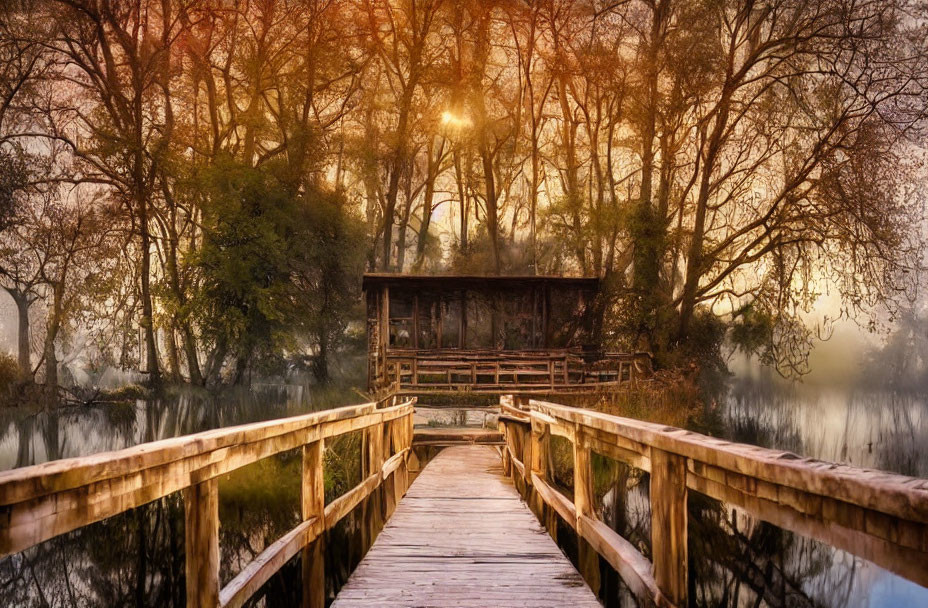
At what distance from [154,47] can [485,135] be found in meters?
17.4

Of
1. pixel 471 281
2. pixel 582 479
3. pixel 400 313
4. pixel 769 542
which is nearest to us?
pixel 582 479

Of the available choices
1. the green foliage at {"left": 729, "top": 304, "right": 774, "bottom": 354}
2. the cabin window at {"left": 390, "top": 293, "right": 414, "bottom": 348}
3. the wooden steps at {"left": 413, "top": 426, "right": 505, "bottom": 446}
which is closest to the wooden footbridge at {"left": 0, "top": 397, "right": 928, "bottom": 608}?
the wooden steps at {"left": 413, "top": 426, "right": 505, "bottom": 446}

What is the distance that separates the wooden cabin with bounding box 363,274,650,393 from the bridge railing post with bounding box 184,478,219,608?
72.3ft

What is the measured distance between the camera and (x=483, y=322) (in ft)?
103

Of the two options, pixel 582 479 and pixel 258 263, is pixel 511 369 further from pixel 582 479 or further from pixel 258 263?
pixel 582 479

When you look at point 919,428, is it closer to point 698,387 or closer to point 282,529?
point 698,387

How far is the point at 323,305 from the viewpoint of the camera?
2881cm

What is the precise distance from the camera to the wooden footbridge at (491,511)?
1.81 meters

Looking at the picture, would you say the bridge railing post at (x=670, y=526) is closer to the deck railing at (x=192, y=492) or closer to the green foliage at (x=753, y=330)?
the deck railing at (x=192, y=492)

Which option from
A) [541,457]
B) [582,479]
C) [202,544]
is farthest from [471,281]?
[202,544]

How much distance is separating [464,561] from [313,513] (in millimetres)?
1123

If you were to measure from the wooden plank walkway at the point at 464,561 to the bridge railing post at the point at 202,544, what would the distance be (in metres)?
0.97

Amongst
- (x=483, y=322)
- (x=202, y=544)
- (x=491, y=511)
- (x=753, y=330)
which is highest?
(x=483, y=322)

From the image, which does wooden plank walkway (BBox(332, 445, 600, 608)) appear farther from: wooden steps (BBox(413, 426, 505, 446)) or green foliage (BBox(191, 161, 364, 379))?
green foliage (BBox(191, 161, 364, 379))
